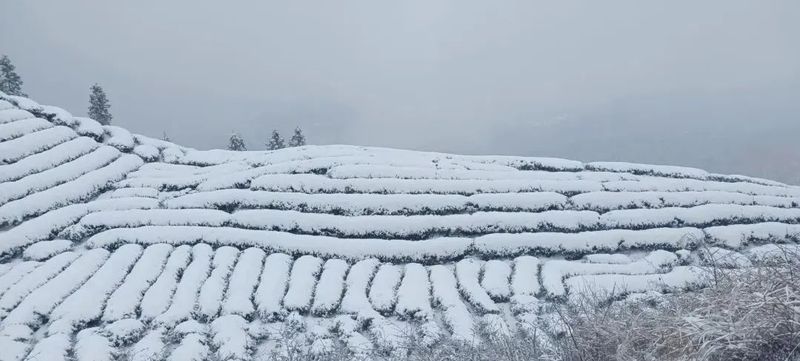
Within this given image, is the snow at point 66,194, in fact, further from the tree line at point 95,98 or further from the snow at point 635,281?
the tree line at point 95,98

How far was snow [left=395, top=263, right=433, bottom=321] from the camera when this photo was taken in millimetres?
8250

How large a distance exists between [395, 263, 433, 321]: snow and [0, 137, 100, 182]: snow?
10727 mm

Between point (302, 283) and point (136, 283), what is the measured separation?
3.27 m

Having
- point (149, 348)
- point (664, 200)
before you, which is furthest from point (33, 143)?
point (664, 200)

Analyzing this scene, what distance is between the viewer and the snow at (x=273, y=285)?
8250mm

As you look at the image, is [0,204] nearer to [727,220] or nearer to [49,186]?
[49,186]

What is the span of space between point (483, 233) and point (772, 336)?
290 inches

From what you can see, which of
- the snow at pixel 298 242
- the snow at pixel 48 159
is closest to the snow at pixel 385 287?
the snow at pixel 298 242

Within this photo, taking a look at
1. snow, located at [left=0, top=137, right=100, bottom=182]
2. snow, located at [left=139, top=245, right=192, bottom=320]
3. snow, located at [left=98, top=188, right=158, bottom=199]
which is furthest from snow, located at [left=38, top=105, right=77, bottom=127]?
snow, located at [left=139, top=245, right=192, bottom=320]

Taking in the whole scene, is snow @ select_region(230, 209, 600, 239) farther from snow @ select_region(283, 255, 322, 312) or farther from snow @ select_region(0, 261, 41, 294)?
snow @ select_region(0, 261, 41, 294)

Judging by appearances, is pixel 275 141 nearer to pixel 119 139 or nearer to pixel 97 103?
pixel 97 103

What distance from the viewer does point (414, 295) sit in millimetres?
8719

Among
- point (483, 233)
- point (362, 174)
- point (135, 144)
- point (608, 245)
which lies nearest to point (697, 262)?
point (608, 245)

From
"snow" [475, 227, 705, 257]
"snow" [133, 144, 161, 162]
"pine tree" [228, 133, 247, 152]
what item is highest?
"pine tree" [228, 133, 247, 152]
